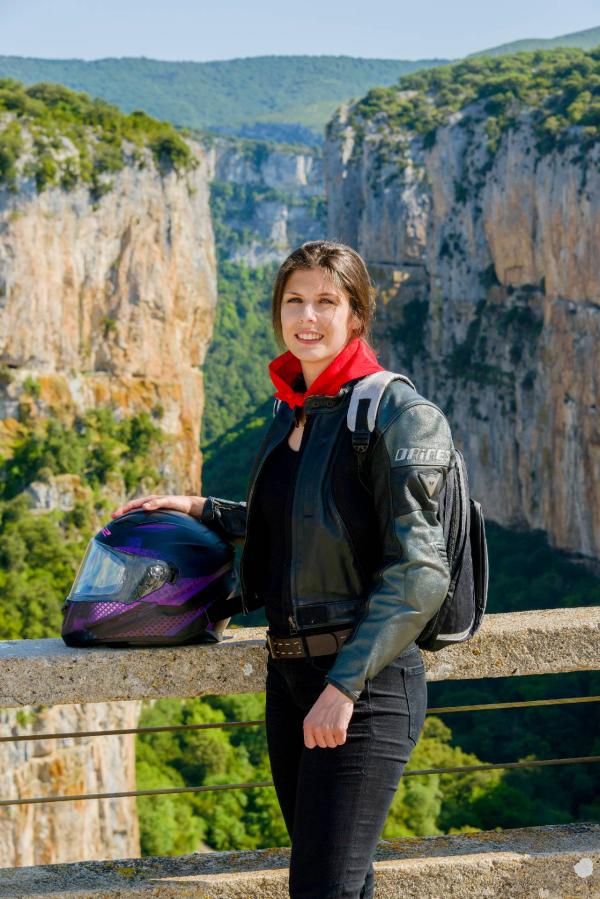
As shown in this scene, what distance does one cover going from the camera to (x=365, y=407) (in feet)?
Answer: 11.6

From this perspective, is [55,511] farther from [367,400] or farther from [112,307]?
[367,400]

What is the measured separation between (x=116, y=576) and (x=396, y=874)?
1482 millimetres

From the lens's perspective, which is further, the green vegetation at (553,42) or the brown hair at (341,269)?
the green vegetation at (553,42)

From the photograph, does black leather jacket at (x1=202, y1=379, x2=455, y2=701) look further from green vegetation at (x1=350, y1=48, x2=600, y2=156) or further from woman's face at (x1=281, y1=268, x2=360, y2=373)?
green vegetation at (x1=350, y1=48, x2=600, y2=156)

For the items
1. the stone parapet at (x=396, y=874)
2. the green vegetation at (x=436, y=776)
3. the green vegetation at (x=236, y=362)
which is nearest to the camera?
the stone parapet at (x=396, y=874)

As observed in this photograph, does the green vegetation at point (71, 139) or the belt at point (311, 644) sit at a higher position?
the green vegetation at point (71, 139)

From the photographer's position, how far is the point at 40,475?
37.8 metres

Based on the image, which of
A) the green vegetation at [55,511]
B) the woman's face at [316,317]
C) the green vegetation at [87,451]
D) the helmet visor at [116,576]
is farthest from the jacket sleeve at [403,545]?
the green vegetation at [87,451]

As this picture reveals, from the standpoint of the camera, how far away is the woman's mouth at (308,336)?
12.5 ft

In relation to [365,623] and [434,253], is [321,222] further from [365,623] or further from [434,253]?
[365,623]

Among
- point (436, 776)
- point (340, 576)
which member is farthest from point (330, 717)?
point (436, 776)

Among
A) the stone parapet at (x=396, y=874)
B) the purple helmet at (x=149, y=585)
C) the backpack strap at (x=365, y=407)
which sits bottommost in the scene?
the stone parapet at (x=396, y=874)

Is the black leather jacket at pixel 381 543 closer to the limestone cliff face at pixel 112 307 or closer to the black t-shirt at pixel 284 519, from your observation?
the black t-shirt at pixel 284 519

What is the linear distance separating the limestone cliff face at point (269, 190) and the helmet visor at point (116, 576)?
129 m
